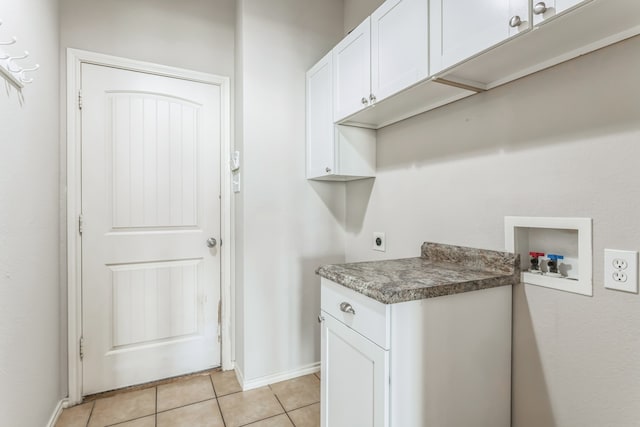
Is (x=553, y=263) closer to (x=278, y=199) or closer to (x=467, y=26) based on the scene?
(x=467, y=26)

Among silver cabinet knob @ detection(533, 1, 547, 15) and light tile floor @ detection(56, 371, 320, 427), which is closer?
silver cabinet knob @ detection(533, 1, 547, 15)

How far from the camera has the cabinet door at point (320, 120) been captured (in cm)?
189

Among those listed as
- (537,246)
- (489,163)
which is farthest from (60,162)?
(537,246)

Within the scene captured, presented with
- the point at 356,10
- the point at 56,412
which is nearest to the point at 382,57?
the point at 356,10

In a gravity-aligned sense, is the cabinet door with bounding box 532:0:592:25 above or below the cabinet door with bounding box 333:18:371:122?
below

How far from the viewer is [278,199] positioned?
210cm

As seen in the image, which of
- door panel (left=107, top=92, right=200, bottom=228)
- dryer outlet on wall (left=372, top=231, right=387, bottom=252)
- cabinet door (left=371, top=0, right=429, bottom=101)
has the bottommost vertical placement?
dryer outlet on wall (left=372, top=231, right=387, bottom=252)

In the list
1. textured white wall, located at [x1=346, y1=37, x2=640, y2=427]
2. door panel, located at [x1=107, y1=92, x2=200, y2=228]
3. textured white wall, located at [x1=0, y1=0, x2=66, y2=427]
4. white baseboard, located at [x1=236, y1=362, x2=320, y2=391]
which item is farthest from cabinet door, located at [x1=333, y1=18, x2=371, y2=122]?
white baseboard, located at [x1=236, y1=362, x2=320, y2=391]

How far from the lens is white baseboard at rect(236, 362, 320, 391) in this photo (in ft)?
6.59

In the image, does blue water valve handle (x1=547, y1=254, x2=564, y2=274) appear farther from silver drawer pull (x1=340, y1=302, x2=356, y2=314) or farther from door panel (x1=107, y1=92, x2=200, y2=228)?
door panel (x1=107, y1=92, x2=200, y2=228)

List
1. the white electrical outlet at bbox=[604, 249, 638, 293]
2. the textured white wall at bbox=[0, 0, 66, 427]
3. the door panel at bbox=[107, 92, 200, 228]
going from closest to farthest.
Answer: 1. the white electrical outlet at bbox=[604, 249, 638, 293]
2. the textured white wall at bbox=[0, 0, 66, 427]
3. the door panel at bbox=[107, 92, 200, 228]

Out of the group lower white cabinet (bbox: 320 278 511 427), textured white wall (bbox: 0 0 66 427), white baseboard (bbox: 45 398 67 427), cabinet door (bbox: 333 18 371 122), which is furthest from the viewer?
white baseboard (bbox: 45 398 67 427)

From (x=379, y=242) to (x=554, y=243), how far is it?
973mm

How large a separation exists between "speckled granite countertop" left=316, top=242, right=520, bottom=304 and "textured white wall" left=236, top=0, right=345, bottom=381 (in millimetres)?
803
